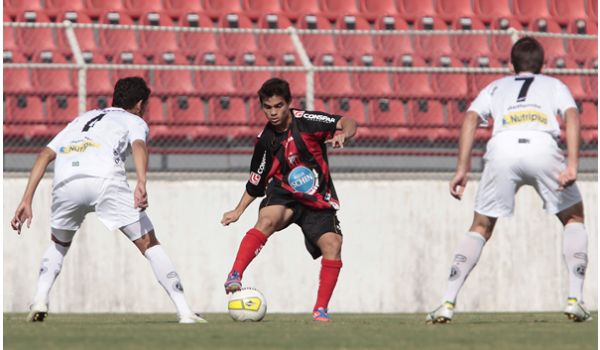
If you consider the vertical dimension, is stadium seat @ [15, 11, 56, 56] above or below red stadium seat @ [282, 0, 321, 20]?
below

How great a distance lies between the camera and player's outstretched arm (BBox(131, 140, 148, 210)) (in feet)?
26.1

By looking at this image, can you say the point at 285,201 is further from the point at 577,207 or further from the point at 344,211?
the point at 344,211

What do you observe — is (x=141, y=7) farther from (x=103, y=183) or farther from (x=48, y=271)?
(x=103, y=183)

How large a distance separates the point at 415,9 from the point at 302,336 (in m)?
9.70

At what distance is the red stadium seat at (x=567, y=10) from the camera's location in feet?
54.7

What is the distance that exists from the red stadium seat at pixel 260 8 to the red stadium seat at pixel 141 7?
91 cm

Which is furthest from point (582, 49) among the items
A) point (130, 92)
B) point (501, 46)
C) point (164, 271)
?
point (164, 271)

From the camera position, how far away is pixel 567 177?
7816 mm

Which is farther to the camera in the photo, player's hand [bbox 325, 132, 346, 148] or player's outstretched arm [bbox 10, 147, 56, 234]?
player's outstretched arm [bbox 10, 147, 56, 234]

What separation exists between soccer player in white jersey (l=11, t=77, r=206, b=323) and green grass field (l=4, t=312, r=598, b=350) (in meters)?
0.44

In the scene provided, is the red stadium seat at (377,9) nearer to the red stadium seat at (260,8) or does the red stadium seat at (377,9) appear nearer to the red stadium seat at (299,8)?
the red stadium seat at (299,8)

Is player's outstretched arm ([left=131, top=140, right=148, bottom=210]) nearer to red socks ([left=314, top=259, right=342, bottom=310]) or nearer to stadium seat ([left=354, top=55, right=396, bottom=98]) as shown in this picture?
red socks ([left=314, top=259, right=342, bottom=310])

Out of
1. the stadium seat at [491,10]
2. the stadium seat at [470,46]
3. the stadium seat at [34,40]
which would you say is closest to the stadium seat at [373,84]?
the stadium seat at [470,46]

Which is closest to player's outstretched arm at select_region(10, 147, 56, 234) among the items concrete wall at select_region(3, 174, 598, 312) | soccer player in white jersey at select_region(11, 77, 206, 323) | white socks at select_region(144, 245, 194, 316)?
soccer player in white jersey at select_region(11, 77, 206, 323)
